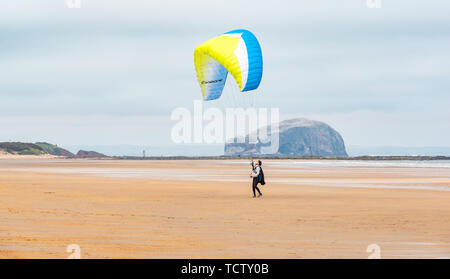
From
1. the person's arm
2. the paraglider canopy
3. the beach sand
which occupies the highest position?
the paraglider canopy

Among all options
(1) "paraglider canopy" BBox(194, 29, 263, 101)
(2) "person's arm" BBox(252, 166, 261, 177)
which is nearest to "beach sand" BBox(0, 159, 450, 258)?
(2) "person's arm" BBox(252, 166, 261, 177)

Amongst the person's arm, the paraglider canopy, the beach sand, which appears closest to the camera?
the beach sand

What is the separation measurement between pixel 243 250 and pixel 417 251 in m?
3.57

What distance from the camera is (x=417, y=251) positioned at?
13461mm

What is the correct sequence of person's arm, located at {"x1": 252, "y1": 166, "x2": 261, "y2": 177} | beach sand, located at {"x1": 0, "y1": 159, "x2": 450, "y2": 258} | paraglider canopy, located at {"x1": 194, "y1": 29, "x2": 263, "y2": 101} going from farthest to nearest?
paraglider canopy, located at {"x1": 194, "y1": 29, "x2": 263, "y2": 101}, person's arm, located at {"x1": 252, "y1": 166, "x2": 261, "y2": 177}, beach sand, located at {"x1": 0, "y1": 159, "x2": 450, "y2": 258}

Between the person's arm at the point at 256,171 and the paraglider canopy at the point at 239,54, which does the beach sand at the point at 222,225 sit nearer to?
the person's arm at the point at 256,171

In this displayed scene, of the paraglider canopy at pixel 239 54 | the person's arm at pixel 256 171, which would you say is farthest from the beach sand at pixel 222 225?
the paraglider canopy at pixel 239 54

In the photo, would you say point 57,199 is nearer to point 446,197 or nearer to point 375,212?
point 375,212

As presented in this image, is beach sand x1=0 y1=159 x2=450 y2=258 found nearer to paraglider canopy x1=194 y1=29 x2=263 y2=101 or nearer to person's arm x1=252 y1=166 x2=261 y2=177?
person's arm x1=252 y1=166 x2=261 y2=177

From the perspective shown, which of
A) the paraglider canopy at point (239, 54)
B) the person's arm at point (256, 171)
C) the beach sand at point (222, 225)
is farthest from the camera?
the paraglider canopy at point (239, 54)

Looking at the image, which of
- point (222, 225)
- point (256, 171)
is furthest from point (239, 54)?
point (222, 225)

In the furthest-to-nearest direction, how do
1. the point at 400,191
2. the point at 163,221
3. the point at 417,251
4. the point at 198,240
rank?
the point at 400,191, the point at 163,221, the point at 198,240, the point at 417,251

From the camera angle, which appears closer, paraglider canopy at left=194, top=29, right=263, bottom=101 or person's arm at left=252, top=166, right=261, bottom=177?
person's arm at left=252, top=166, right=261, bottom=177
